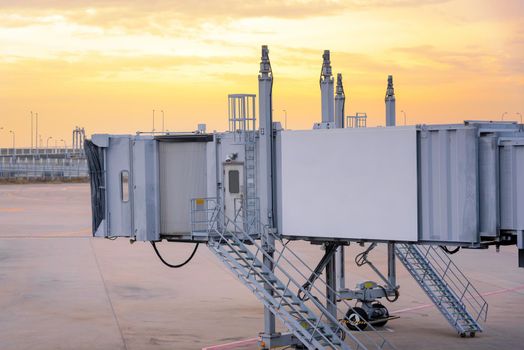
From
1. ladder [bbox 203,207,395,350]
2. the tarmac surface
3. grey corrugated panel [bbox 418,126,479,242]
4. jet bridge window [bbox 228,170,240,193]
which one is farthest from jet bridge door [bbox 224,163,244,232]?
the tarmac surface

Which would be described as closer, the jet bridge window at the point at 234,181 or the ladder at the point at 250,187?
the ladder at the point at 250,187

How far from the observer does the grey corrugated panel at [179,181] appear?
33.5 metres

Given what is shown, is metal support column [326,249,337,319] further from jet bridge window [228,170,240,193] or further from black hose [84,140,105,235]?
black hose [84,140,105,235]

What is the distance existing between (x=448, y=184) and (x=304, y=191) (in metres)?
4.96

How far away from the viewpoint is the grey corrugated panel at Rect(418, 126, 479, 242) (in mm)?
27719

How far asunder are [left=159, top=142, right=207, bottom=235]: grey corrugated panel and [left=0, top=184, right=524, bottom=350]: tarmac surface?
582cm

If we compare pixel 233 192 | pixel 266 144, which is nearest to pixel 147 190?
pixel 233 192

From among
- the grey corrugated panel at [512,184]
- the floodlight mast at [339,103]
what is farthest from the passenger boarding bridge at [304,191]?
the floodlight mast at [339,103]

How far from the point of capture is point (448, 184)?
28.2 meters

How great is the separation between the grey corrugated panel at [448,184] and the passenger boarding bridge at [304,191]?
0.10 ft

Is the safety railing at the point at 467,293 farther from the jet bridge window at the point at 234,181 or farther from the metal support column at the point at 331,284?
the jet bridge window at the point at 234,181

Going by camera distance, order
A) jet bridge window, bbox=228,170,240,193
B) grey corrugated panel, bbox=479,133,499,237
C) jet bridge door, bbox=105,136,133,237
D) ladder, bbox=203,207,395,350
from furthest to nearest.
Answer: jet bridge door, bbox=105,136,133,237
jet bridge window, bbox=228,170,240,193
ladder, bbox=203,207,395,350
grey corrugated panel, bbox=479,133,499,237

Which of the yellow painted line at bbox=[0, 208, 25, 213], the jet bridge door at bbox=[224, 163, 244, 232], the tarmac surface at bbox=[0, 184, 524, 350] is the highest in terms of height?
the jet bridge door at bbox=[224, 163, 244, 232]

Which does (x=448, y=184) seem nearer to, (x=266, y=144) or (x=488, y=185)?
(x=488, y=185)
